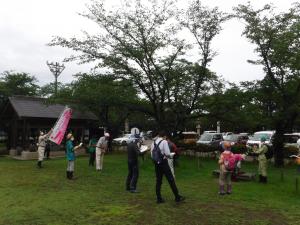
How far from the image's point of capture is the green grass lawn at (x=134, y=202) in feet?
27.2

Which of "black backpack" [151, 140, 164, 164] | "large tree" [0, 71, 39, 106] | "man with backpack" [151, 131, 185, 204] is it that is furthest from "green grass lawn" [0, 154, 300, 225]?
"large tree" [0, 71, 39, 106]

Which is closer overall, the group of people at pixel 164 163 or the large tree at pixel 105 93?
the group of people at pixel 164 163

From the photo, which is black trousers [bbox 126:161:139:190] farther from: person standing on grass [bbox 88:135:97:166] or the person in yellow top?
person standing on grass [bbox 88:135:97:166]

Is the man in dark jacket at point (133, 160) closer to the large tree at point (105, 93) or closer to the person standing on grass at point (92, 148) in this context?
the person standing on grass at point (92, 148)

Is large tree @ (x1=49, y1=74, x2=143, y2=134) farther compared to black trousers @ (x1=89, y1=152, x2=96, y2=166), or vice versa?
large tree @ (x1=49, y1=74, x2=143, y2=134)

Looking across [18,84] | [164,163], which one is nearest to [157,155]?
[164,163]

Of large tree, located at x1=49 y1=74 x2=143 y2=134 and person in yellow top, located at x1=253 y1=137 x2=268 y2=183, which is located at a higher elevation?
large tree, located at x1=49 y1=74 x2=143 y2=134

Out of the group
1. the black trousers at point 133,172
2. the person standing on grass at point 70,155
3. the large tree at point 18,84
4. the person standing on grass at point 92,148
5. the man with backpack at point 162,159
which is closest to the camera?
the man with backpack at point 162,159

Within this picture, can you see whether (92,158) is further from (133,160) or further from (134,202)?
(134,202)

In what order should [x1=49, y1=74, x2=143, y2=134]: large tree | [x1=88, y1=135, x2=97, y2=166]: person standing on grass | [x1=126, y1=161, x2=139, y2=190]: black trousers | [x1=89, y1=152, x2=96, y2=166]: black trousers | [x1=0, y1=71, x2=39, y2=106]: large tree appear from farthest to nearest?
[x1=0, y1=71, x2=39, y2=106]: large tree, [x1=49, y1=74, x2=143, y2=134]: large tree, [x1=89, y1=152, x2=96, y2=166]: black trousers, [x1=88, y1=135, x2=97, y2=166]: person standing on grass, [x1=126, y1=161, x2=139, y2=190]: black trousers

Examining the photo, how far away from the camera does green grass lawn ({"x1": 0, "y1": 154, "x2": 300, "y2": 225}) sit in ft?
27.2

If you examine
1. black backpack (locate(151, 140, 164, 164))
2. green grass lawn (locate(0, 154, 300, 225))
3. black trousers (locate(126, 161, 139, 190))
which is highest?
black backpack (locate(151, 140, 164, 164))

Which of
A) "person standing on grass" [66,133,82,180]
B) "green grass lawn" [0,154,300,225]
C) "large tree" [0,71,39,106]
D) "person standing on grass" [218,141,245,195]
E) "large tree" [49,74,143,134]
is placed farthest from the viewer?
"large tree" [0,71,39,106]

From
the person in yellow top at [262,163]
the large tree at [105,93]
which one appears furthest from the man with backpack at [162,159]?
the large tree at [105,93]
